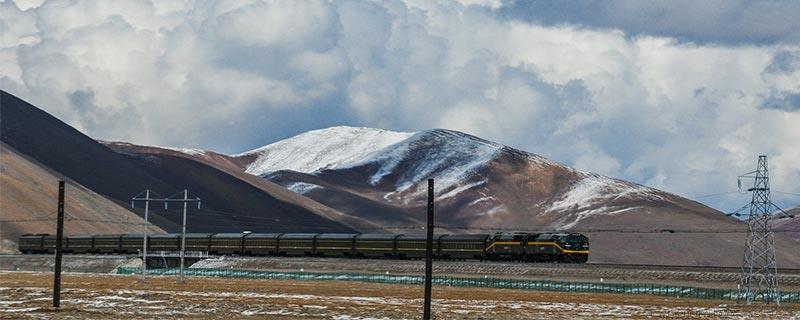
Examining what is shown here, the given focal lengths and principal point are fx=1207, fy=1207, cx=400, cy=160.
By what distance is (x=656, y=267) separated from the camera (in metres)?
122

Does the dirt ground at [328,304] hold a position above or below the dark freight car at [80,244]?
below

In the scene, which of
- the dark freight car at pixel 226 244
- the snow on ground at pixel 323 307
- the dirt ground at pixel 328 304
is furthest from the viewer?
the dark freight car at pixel 226 244

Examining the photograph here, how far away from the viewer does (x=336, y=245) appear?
6073 inches

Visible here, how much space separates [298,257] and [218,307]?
263ft

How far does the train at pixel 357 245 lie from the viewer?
443 ft

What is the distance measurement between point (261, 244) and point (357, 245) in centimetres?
1772

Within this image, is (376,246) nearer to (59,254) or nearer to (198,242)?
(198,242)

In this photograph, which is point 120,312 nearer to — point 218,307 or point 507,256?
point 218,307

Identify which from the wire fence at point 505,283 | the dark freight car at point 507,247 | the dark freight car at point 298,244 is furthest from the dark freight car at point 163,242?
the dark freight car at point 507,247

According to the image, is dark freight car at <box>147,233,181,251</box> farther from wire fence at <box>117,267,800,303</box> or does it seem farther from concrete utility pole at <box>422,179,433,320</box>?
concrete utility pole at <box>422,179,433,320</box>

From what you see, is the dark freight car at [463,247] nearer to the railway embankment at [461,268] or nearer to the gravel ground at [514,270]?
the gravel ground at [514,270]

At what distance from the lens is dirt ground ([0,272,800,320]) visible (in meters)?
72.0

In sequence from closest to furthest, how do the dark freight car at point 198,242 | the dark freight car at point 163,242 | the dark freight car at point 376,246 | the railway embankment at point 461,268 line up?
the railway embankment at point 461,268 → the dark freight car at point 376,246 → the dark freight car at point 198,242 → the dark freight car at point 163,242

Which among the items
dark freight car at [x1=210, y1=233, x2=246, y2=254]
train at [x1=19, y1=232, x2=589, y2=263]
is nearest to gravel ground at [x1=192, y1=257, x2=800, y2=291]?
train at [x1=19, y1=232, x2=589, y2=263]
